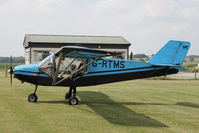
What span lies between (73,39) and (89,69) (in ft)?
107

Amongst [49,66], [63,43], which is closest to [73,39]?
[63,43]

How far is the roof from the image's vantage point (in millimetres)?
42688

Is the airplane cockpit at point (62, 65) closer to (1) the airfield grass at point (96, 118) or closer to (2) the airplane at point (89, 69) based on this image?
(2) the airplane at point (89, 69)

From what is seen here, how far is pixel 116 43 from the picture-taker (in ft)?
144

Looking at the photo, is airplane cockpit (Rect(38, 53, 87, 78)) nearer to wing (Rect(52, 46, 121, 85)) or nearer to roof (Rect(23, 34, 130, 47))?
wing (Rect(52, 46, 121, 85))

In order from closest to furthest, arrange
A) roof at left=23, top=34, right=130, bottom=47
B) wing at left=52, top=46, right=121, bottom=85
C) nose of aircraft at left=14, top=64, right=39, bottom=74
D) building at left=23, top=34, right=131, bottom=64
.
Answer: wing at left=52, top=46, right=121, bottom=85
nose of aircraft at left=14, top=64, right=39, bottom=74
building at left=23, top=34, right=131, bottom=64
roof at left=23, top=34, right=130, bottom=47

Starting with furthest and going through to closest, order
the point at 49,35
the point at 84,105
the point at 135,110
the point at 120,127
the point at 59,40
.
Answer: the point at 49,35
the point at 59,40
the point at 84,105
the point at 135,110
the point at 120,127

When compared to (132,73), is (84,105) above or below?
below

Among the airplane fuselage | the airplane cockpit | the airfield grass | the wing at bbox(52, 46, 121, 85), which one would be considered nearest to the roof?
the airplane fuselage

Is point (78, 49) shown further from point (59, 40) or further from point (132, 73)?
point (59, 40)

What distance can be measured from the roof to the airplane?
29506 millimetres

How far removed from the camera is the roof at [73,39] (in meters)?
42.7

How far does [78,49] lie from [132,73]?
4.77m

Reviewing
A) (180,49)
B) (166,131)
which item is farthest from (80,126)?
(180,49)
